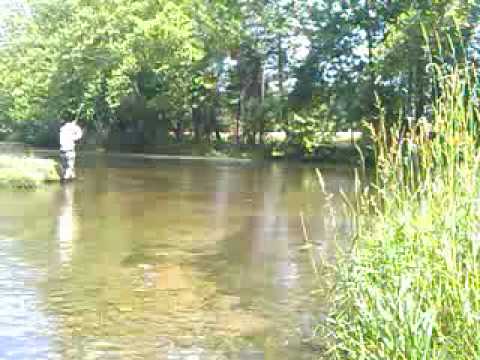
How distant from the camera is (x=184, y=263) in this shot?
986 centimetres

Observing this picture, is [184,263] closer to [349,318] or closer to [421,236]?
[349,318]

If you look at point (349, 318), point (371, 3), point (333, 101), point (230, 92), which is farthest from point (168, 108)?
point (349, 318)

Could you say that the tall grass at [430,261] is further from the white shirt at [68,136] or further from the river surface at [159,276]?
the white shirt at [68,136]

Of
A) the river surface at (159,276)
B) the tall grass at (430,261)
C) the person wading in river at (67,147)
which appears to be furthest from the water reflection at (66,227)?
the tall grass at (430,261)

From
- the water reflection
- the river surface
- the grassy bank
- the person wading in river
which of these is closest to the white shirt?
the person wading in river

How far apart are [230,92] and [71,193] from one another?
80.7ft

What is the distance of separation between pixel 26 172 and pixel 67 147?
165 centimetres

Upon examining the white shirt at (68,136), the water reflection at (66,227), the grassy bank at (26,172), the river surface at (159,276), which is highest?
the white shirt at (68,136)

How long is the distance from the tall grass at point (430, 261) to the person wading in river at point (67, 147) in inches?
649

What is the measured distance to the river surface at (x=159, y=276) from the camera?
6.35 m

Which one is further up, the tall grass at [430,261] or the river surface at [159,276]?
the tall grass at [430,261]

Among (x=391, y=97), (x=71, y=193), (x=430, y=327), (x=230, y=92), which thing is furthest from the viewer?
(x=230, y=92)

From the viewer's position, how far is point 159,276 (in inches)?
357

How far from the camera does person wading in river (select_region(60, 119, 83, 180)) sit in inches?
808
